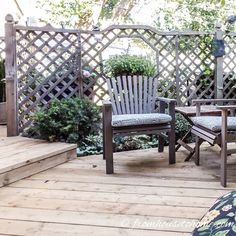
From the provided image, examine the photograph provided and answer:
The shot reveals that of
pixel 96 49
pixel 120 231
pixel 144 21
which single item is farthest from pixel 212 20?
pixel 120 231

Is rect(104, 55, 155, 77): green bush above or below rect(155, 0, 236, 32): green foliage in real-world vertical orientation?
below

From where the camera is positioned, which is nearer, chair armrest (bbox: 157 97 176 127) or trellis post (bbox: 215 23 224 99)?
chair armrest (bbox: 157 97 176 127)

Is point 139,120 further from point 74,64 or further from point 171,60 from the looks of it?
point 171,60

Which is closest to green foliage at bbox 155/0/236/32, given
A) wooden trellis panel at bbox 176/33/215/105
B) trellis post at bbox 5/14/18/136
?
wooden trellis panel at bbox 176/33/215/105

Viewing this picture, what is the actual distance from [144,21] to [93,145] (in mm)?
5378

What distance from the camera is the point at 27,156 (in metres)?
2.96

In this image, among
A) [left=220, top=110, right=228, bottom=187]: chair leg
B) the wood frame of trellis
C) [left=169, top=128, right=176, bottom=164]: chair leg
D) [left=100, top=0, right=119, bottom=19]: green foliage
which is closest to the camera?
[left=220, top=110, right=228, bottom=187]: chair leg

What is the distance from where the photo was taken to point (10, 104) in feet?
13.1

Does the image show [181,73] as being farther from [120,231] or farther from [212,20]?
[120,231]

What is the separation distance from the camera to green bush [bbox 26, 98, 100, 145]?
12.0 feet

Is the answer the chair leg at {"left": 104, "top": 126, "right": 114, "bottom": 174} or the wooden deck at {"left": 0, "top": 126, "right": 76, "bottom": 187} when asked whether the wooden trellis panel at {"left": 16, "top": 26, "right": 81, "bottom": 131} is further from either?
the chair leg at {"left": 104, "top": 126, "right": 114, "bottom": 174}

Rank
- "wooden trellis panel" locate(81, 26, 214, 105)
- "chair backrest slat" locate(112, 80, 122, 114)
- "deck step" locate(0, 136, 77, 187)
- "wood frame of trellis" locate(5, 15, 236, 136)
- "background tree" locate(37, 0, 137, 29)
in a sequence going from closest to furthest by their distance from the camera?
"deck step" locate(0, 136, 77, 187) → "chair backrest slat" locate(112, 80, 122, 114) → "wood frame of trellis" locate(5, 15, 236, 136) → "wooden trellis panel" locate(81, 26, 214, 105) → "background tree" locate(37, 0, 137, 29)

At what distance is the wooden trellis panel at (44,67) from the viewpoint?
4.09 meters

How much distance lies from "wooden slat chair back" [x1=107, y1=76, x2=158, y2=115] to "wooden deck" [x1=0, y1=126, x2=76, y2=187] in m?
0.67
